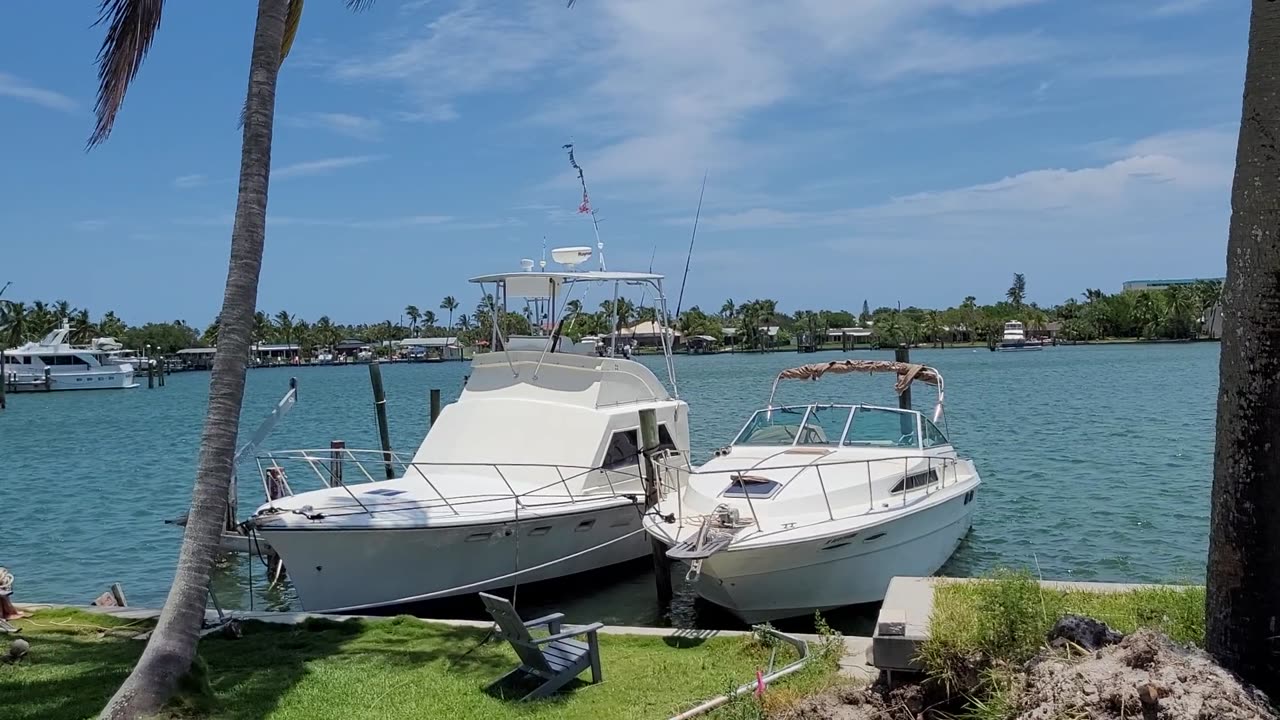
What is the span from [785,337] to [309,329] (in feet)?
300

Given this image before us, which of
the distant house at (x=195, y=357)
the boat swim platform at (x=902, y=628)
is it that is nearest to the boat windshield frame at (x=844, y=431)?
the boat swim platform at (x=902, y=628)

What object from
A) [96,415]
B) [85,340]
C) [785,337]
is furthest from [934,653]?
A: [785,337]

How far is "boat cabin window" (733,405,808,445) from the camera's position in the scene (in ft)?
49.8

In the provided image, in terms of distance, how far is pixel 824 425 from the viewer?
600 inches

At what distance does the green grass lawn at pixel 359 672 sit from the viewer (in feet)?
25.1

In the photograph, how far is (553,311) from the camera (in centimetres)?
1656

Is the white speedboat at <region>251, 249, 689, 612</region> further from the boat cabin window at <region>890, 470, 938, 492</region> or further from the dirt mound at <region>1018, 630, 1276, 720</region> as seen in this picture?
the dirt mound at <region>1018, 630, 1276, 720</region>

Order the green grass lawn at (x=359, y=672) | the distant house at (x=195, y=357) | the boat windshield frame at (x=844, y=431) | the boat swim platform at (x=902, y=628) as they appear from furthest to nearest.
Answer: the distant house at (x=195, y=357), the boat windshield frame at (x=844, y=431), the green grass lawn at (x=359, y=672), the boat swim platform at (x=902, y=628)

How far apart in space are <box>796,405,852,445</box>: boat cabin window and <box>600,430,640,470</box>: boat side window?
2636 millimetres

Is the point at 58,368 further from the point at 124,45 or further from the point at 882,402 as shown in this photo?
the point at 124,45

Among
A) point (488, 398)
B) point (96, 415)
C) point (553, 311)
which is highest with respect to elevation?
point (553, 311)

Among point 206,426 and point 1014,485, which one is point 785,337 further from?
point 206,426

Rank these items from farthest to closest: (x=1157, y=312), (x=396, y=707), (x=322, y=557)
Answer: (x=1157, y=312) → (x=322, y=557) → (x=396, y=707)

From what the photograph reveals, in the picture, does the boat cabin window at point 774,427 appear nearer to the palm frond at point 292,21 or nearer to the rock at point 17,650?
the palm frond at point 292,21
